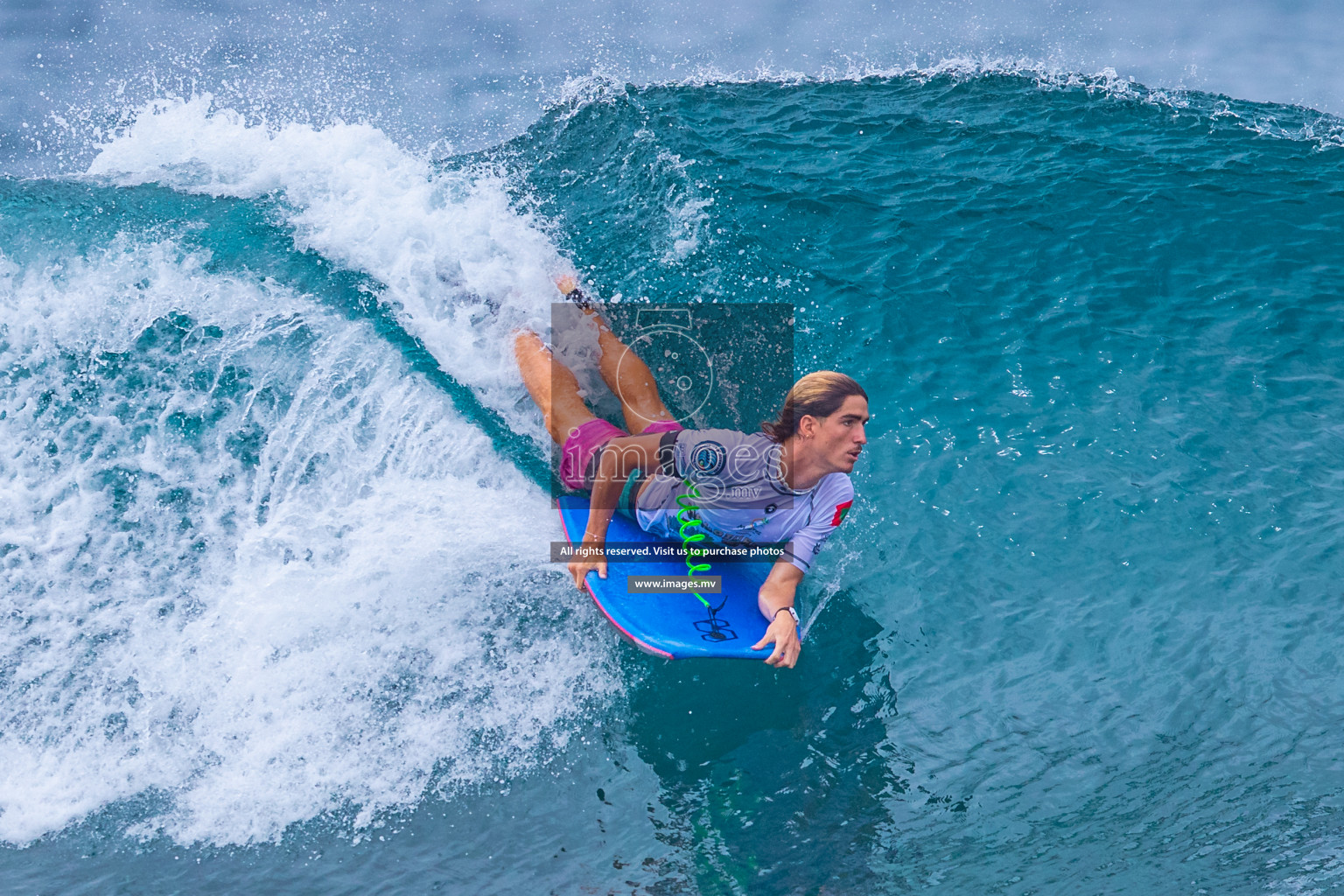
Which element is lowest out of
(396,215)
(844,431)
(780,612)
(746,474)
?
(780,612)

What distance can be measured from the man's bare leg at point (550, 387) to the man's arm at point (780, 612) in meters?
1.32

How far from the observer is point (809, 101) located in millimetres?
8281

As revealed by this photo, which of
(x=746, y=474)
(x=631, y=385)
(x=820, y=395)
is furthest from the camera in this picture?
(x=631, y=385)

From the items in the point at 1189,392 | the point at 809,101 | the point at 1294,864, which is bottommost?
the point at 1294,864

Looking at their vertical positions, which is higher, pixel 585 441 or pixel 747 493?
pixel 585 441

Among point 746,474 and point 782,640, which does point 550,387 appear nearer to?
point 746,474

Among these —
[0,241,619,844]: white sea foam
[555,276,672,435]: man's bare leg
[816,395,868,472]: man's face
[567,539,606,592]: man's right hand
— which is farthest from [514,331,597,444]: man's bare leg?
[816,395,868,472]: man's face

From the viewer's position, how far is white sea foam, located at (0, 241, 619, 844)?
13.2 ft

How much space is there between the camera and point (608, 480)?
4125 millimetres

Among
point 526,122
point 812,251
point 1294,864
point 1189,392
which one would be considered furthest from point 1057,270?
point 526,122

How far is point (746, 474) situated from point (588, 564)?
927mm

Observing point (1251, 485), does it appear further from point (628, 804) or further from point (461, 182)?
point (461, 182)

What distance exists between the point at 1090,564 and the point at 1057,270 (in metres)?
2.60

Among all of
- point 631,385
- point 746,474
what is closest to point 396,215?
point 631,385
